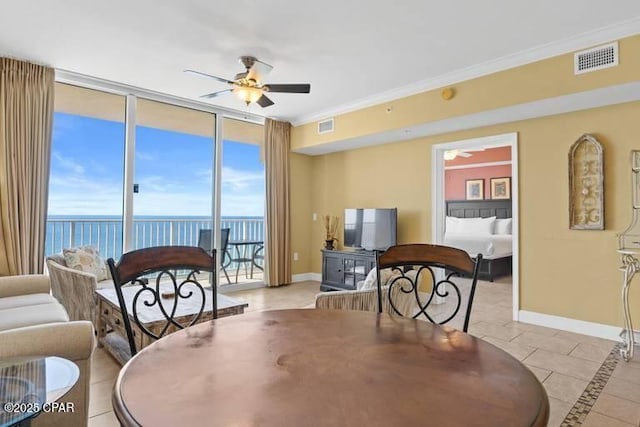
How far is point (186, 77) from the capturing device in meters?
4.06

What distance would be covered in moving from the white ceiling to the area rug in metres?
2.57

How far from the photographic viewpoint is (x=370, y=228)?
5367 millimetres

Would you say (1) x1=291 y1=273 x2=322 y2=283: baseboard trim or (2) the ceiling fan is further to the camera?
(1) x1=291 y1=273 x2=322 y2=283: baseboard trim

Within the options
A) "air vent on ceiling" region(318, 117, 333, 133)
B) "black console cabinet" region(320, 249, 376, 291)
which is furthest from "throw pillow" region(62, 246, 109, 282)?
"air vent on ceiling" region(318, 117, 333, 133)

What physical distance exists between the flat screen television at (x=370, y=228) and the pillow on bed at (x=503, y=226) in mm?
3514

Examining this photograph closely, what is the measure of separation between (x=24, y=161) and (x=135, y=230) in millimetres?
1414

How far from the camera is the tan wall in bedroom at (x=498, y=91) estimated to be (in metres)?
2.96

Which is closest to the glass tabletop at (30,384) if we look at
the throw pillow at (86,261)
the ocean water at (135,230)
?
the throw pillow at (86,261)

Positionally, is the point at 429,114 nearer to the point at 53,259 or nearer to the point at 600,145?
the point at 600,145

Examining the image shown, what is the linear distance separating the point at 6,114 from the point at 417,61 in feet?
13.1

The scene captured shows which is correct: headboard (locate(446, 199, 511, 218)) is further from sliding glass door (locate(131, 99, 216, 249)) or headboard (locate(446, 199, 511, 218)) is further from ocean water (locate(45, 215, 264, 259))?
sliding glass door (locate(131, 99, 216, 249))

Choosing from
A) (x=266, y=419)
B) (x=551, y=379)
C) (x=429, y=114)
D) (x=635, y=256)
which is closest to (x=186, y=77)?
(x=429, y=114)

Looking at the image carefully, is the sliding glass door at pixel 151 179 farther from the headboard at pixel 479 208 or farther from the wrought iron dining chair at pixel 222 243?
the headboard at pixel 479 208

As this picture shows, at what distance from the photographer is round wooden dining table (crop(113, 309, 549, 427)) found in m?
0.72
